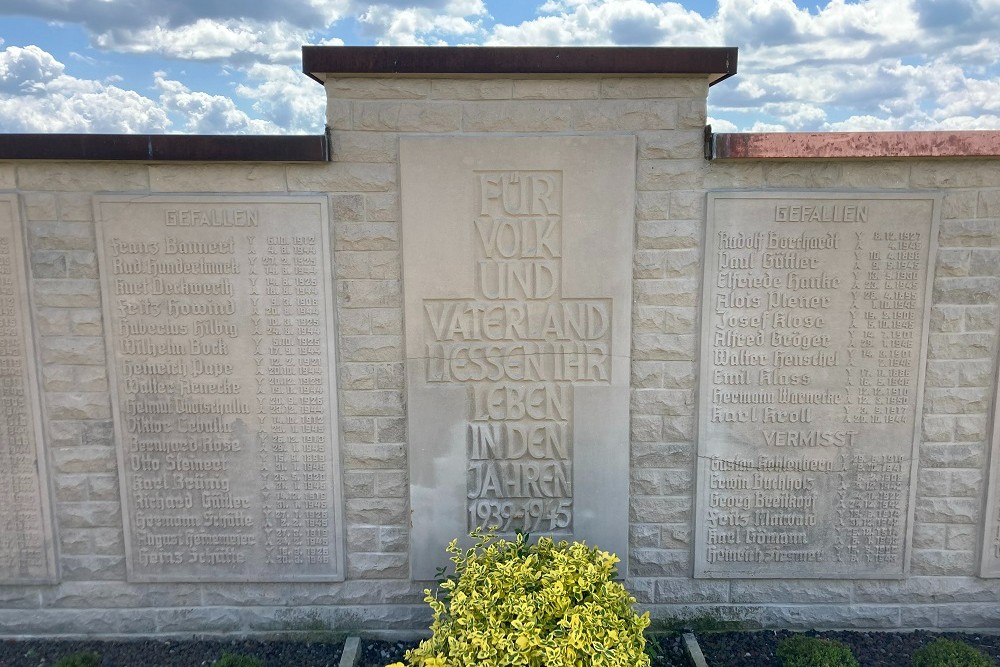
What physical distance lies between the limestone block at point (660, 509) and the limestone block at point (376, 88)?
278 cm

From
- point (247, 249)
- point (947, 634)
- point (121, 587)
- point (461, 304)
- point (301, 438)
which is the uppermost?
point (247, 249)

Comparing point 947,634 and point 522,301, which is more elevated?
point 522,301

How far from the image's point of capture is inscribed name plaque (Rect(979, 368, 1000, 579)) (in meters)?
4.00

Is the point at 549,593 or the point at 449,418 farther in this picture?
the point at 449,418

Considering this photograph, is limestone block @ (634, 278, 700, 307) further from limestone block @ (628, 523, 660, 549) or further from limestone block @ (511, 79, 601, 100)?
limestone block @ (628, 523, 660, 549)

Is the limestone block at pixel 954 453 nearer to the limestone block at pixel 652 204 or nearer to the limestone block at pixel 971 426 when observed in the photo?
the limestone block at pixel 971 426

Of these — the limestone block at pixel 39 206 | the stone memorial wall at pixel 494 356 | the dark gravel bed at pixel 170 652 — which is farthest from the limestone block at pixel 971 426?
the limestone block at pixel 39 206

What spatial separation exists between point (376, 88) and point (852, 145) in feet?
9.02

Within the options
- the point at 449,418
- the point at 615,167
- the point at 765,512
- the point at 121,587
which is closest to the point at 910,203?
the point at 615,167

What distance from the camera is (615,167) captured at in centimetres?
376

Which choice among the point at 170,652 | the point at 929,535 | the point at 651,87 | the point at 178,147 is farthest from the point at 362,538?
the point at 929,535

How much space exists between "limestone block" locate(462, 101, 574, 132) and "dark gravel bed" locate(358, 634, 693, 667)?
314 centimetres

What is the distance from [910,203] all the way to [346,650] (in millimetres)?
4288

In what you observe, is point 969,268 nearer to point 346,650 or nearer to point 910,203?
point 910,203
